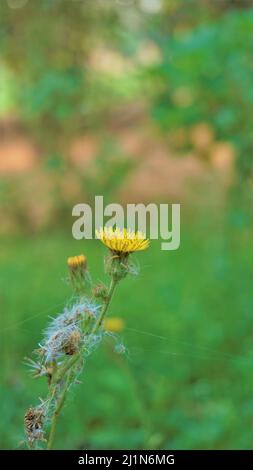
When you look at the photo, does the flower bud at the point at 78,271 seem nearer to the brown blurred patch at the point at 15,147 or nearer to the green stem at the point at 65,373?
the green stem at the point at 65,373

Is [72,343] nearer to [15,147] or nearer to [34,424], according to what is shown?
[34,424]

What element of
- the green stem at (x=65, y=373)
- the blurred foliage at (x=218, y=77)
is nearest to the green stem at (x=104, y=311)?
the green stem at (x=65, y=373)

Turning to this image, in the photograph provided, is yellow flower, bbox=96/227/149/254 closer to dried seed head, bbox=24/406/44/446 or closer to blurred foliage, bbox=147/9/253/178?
dried seed head, bbox=24/406/44/446

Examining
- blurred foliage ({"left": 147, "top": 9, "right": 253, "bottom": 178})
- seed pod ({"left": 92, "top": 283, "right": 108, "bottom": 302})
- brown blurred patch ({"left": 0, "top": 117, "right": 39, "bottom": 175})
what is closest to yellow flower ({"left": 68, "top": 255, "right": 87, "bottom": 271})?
seed pod ({"left": 92, "top": 283, "right": 108, "bottom": 302})

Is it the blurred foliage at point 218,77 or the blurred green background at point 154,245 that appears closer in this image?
the blurred green background at point 154,245

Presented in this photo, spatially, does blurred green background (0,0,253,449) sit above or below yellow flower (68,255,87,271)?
above

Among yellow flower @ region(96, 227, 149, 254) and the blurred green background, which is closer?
yellow flower @ region(96, 227, 149, 254)
